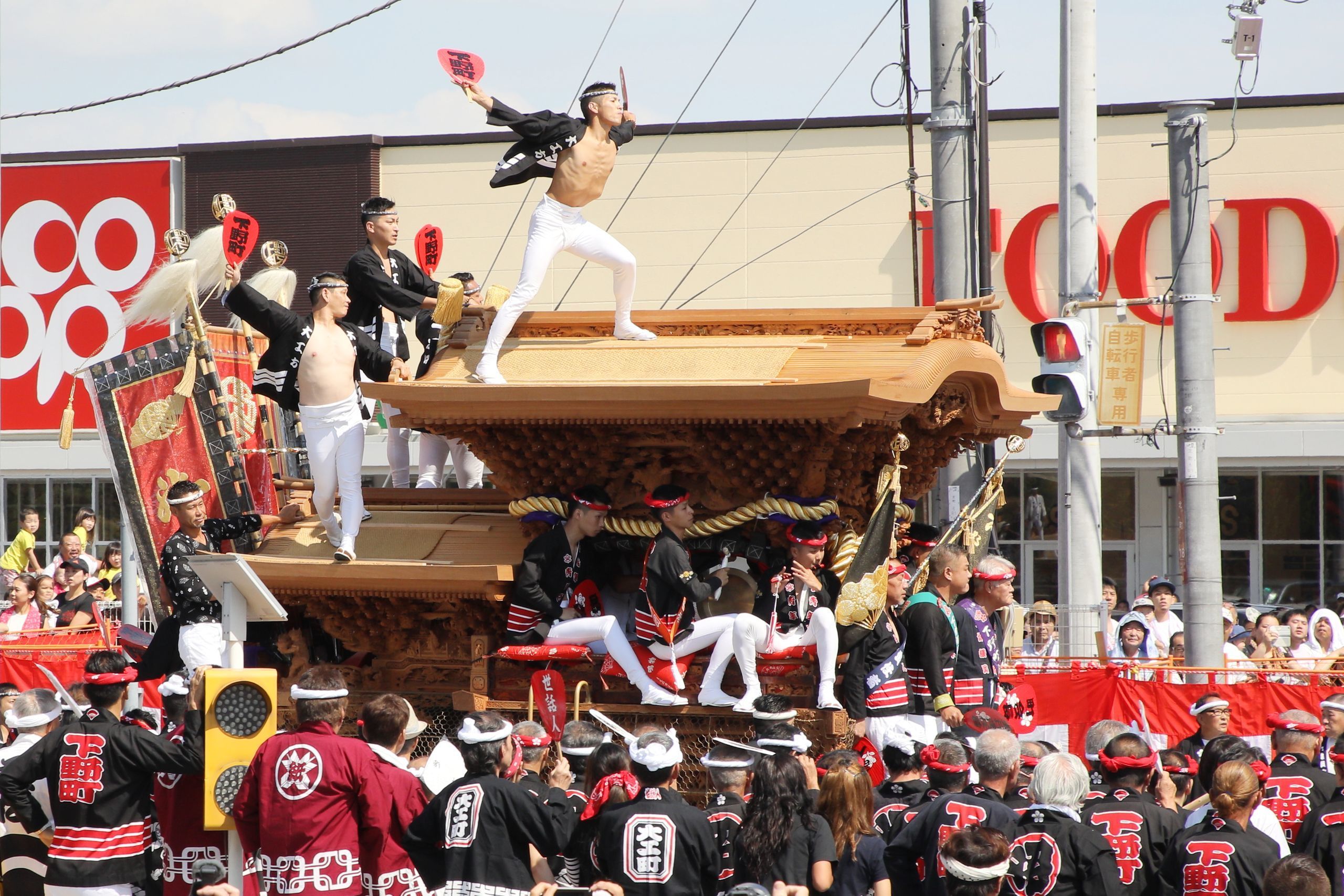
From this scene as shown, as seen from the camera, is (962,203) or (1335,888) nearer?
(1335,888)

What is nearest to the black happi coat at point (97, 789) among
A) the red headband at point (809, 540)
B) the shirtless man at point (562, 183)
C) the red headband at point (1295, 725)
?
the shirtless man at point (562, 183)

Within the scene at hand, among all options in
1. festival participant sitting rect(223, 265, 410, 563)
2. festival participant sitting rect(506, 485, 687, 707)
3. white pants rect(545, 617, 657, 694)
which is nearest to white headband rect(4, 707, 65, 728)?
festival participant sitting rect(223, 265, 410, 563)

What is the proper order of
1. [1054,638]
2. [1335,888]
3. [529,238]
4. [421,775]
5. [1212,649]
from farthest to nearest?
1. [1054,638]
2. [1212,649]
3. [529,238]
4. [421,775]
5. [1335,888]

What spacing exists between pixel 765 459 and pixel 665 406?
649 mm

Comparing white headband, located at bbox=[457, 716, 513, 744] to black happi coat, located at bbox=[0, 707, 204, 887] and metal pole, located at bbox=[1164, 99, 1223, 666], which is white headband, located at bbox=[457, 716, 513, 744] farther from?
metal pole, located at bbox=[1164, 99, 1223, 666]

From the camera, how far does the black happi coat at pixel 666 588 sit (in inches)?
334

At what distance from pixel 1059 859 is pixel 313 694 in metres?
2.81

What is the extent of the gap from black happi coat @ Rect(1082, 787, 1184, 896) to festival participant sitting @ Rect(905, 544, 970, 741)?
2.38m

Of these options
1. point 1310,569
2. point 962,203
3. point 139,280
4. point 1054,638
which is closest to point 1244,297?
point 1310,569

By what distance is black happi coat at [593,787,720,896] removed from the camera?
5645 millimetres

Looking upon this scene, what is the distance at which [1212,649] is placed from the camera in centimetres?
1123

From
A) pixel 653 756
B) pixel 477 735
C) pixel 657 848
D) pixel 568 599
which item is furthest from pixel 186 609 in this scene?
pixel 657 848

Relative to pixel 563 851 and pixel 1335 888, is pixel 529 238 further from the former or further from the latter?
pixel 1335 888

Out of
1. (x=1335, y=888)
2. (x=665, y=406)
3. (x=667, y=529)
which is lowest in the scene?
(x=1335, y=888)
